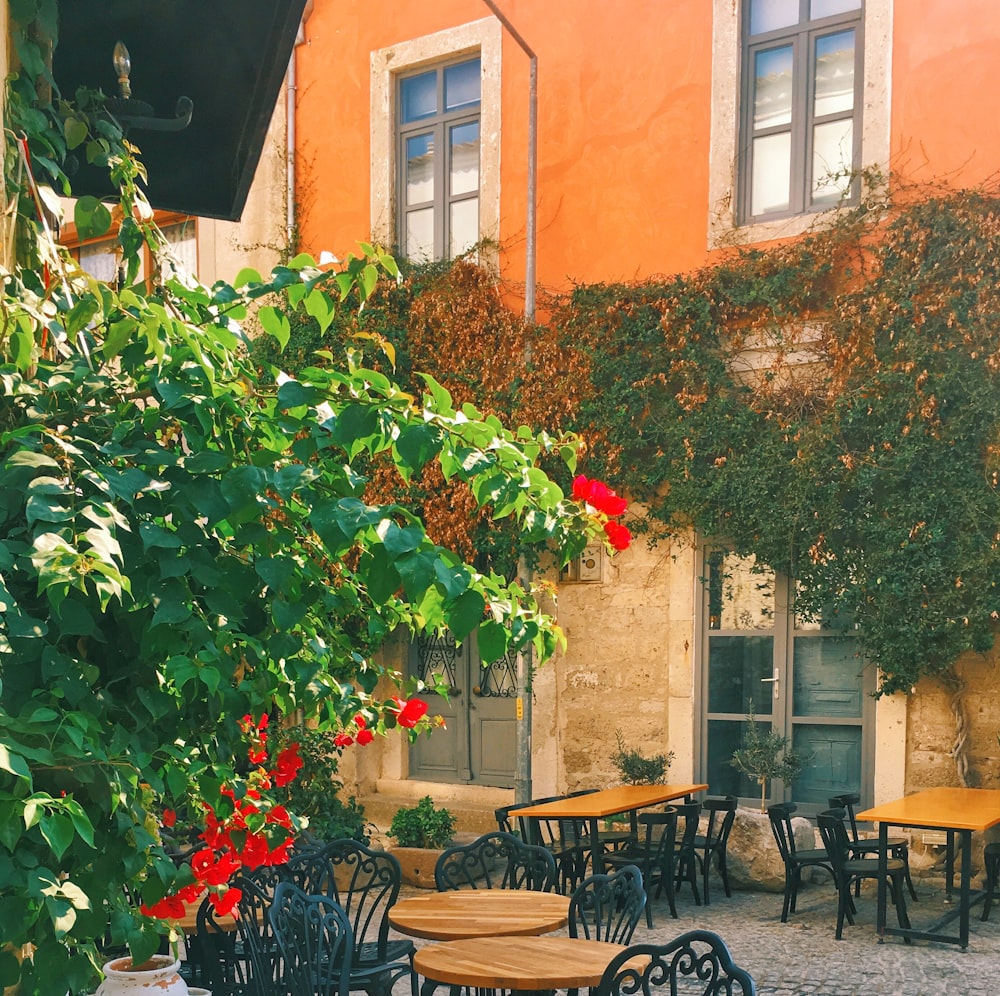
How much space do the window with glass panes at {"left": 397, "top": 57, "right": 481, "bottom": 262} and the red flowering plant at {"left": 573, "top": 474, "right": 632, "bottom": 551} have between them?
896 centimetres

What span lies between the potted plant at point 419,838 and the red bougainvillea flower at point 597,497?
270 inches

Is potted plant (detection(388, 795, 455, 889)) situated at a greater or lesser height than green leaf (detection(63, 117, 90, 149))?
lesser

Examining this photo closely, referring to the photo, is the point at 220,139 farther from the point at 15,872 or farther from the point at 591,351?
the point at 591,351

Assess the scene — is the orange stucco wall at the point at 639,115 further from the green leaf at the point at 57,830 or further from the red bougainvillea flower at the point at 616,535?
the green leaf at the point at 57,830

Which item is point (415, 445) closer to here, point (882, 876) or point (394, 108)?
point (882, 876)

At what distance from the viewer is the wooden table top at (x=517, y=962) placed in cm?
402

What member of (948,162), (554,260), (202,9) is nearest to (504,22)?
(554,260)

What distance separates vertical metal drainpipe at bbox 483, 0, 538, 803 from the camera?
10.3 m

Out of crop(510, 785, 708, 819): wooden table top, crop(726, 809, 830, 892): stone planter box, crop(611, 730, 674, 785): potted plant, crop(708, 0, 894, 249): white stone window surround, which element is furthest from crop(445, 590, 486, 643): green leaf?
crop(708, 0, 894, 249): white stone window surround

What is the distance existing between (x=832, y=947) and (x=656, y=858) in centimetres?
138

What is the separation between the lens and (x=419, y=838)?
914cm

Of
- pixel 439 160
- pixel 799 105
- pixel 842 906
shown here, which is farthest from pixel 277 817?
pixel 439 160

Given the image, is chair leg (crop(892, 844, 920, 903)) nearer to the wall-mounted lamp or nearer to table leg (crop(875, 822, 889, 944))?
table leg (crop(875, 822, 889, 944))

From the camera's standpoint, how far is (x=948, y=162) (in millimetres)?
8867
